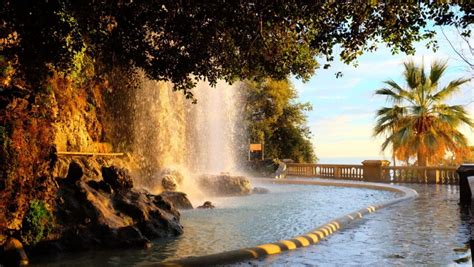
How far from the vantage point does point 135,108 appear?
2306cm

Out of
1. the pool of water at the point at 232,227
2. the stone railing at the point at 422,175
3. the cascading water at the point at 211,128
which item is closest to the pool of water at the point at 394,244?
the pool of water at the point at 232,227

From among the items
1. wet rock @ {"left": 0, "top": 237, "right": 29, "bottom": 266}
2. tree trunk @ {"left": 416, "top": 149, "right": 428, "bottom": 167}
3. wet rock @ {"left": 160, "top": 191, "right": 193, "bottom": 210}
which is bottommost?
wet rock @ {"left": 0, "top": 237, "right": 29, "bottom": 266}

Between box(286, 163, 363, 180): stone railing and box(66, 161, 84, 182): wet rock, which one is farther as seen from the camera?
box(286, 163, 363, 180): stone railing

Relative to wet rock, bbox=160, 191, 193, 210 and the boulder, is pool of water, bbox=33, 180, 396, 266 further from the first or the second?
wet rock, bbox=160, 191, 193, 210

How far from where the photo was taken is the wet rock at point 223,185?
63.3 ft

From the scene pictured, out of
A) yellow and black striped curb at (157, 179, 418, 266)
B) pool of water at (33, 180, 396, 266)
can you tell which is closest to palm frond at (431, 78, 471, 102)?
pool of water at (33, 180, 396, 266)

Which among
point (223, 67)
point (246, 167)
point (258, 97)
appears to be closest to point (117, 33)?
point (223, 67)

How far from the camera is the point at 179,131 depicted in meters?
24.7

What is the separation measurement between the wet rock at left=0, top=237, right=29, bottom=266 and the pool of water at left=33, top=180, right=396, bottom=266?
28 cm

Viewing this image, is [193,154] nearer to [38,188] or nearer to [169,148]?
[169,148]

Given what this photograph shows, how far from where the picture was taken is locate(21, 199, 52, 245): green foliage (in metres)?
7.21

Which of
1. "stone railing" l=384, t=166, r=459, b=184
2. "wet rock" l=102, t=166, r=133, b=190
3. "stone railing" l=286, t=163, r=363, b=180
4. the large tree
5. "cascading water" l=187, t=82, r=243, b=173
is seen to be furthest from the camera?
"cascading water" l=187, t=82, r=243, b=173

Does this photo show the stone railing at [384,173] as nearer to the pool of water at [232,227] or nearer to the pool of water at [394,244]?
the pool of water at [232,227]

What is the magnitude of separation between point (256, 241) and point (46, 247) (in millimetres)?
3447
